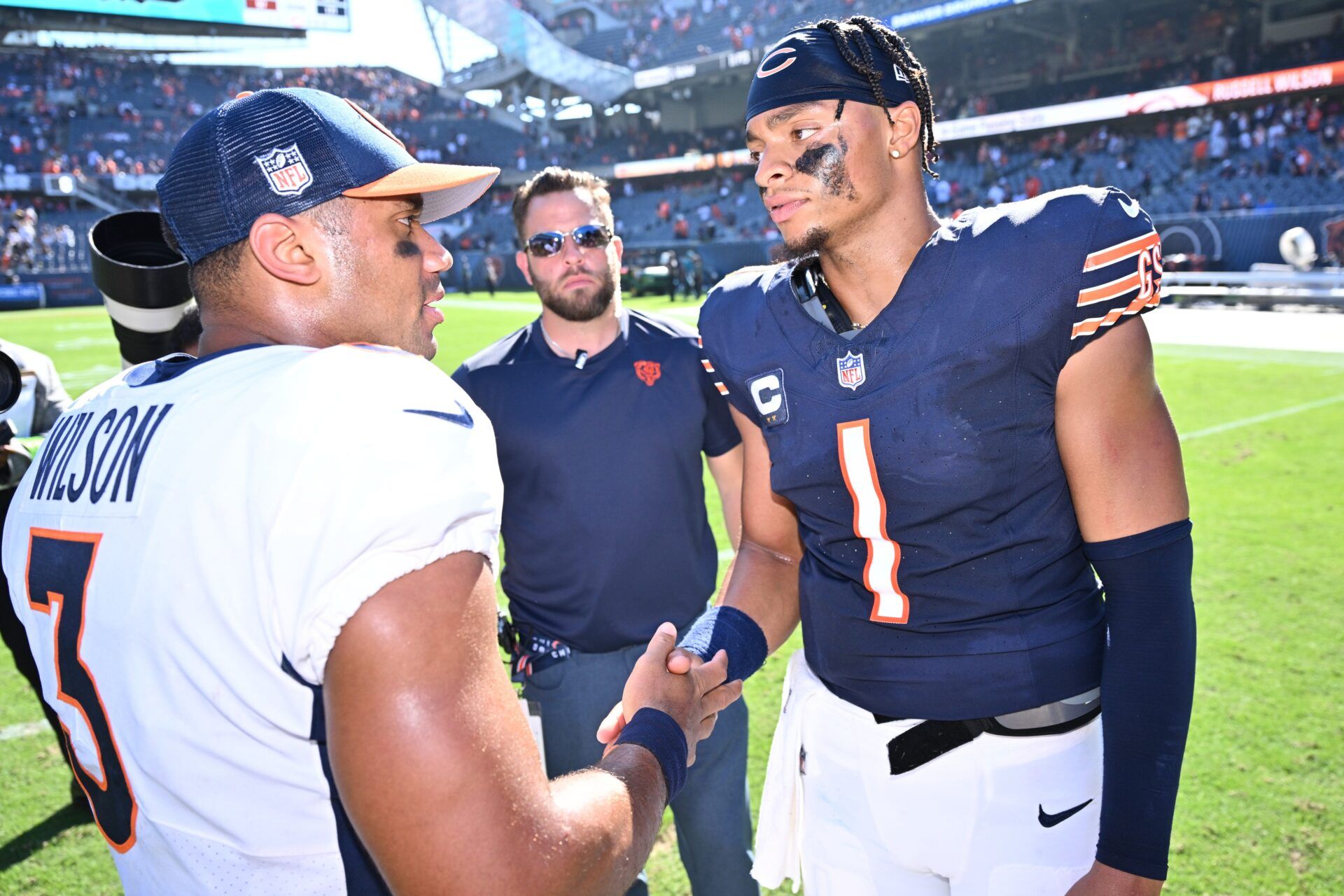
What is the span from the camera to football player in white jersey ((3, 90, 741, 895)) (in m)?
1.04

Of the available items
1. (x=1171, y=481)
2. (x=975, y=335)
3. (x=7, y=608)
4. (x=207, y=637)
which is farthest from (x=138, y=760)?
(x=7, y=608)

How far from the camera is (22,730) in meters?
4.30

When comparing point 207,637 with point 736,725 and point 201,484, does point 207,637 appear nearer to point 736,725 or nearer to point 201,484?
point 201,484

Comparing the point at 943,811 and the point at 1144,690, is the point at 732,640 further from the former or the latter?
→ the point at 1144,690

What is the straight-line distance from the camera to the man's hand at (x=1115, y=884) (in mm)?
1601

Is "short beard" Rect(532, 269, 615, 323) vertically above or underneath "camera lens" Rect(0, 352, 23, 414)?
underneath

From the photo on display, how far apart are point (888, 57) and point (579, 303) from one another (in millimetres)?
1440

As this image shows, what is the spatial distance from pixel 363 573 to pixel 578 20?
5854 centimetres

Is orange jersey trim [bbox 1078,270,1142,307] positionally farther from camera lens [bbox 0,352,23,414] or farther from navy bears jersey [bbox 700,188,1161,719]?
camera lens [bbox 0,352,23,414]

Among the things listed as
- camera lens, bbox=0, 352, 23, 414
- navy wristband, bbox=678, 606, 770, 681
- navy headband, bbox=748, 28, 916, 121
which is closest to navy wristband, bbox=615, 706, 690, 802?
navy wristband, bbox=678, 606, 770, 681

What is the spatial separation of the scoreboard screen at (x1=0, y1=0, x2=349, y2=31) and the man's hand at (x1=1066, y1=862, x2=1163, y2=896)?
166 feet

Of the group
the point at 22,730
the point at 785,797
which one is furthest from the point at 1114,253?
the point at 22,730

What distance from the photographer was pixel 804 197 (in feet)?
6.60

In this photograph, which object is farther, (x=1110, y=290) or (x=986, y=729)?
(x=986, y=729)
